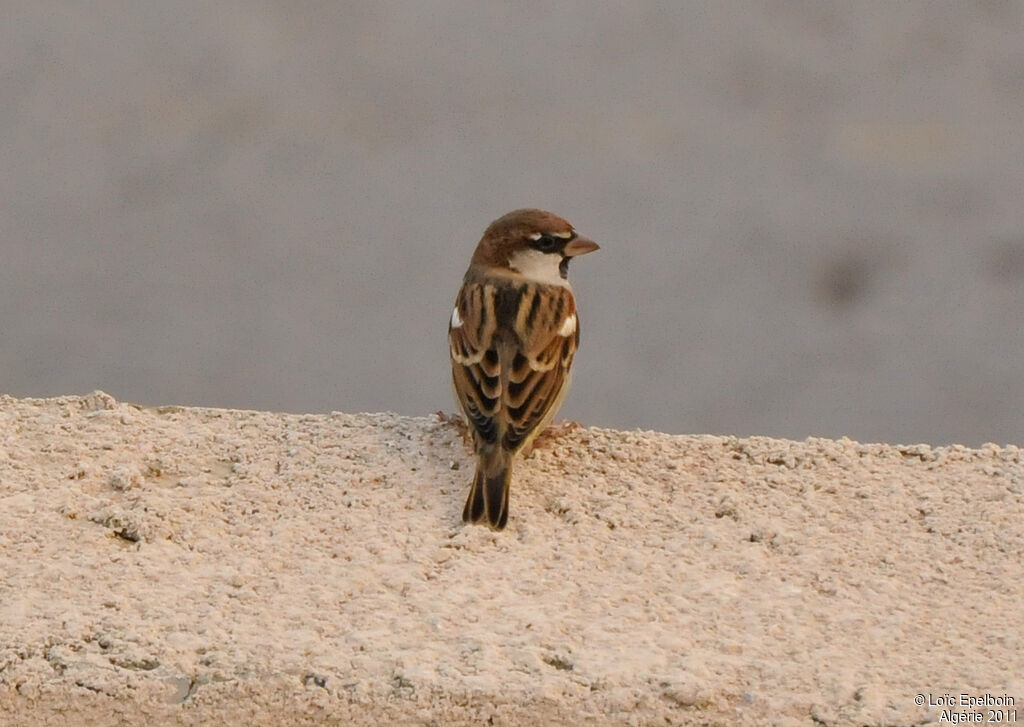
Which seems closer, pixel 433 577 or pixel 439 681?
pixel 439 681

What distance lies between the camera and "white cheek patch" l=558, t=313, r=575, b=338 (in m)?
4.01

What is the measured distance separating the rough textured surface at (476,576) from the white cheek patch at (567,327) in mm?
361

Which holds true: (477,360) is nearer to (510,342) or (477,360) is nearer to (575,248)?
(510,342)

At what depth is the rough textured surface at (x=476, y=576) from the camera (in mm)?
2588

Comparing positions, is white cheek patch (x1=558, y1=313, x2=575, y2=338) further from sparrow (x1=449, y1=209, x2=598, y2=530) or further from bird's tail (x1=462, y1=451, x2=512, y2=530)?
bird's tail (x1=462, y1=451, x2=512, y2=530)

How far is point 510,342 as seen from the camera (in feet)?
12.8

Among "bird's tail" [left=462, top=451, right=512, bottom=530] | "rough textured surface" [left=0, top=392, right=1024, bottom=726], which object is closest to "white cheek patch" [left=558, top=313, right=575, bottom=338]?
"rough textured surface" [left=0, top=392, right=1024, bottom=726]

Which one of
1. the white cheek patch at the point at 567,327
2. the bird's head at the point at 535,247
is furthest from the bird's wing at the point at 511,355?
the bird's head at the point at 535,247

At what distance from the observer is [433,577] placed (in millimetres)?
2947

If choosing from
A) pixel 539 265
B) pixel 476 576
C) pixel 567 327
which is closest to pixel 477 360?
pixel 567 327

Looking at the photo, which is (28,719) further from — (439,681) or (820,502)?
(820,502)

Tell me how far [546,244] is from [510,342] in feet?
→ 1.67

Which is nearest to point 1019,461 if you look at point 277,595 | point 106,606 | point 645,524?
point 645,524

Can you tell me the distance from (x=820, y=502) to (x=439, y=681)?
985 millimetres
